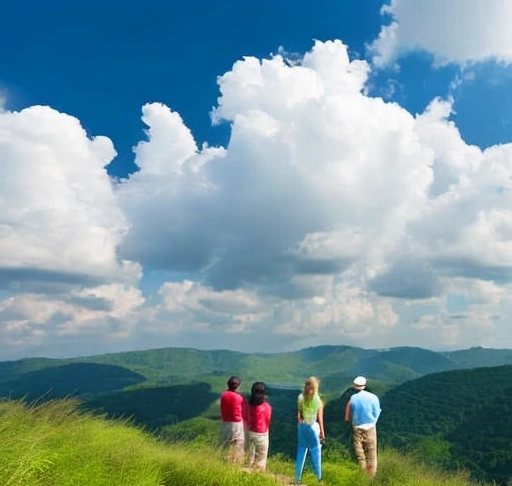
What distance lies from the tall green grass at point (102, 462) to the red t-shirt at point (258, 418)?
1108mm

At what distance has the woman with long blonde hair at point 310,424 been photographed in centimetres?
1154

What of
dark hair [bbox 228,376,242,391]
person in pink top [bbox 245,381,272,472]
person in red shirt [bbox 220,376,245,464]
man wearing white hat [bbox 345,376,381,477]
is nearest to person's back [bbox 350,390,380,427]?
man wearing white hat [bbox 345,376,381,477]

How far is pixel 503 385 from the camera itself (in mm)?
193250

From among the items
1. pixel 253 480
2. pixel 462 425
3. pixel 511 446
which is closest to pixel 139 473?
pixel 253 480

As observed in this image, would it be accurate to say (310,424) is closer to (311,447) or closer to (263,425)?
(311,447)

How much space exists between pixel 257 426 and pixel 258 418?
18 cm

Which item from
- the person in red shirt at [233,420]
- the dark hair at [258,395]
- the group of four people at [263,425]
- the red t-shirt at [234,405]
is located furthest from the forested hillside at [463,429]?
the dark hair at [258,395]

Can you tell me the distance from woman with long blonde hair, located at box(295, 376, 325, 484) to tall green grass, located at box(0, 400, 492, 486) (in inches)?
23.9

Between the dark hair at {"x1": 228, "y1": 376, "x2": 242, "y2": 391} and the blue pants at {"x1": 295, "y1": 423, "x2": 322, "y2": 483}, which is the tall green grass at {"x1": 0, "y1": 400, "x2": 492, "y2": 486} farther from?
the dark hair at {"x1": 228, "y1": 376, "x2": 242, "y2": 391}

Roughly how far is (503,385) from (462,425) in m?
47.0

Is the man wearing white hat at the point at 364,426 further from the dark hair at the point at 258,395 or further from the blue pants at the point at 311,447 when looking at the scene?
the dark hair at the point at 258,395

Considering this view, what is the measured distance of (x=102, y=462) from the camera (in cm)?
835

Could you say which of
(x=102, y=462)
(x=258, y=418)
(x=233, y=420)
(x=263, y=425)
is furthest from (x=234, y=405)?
(x=102, y=462)

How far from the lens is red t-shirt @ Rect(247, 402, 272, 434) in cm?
1209
